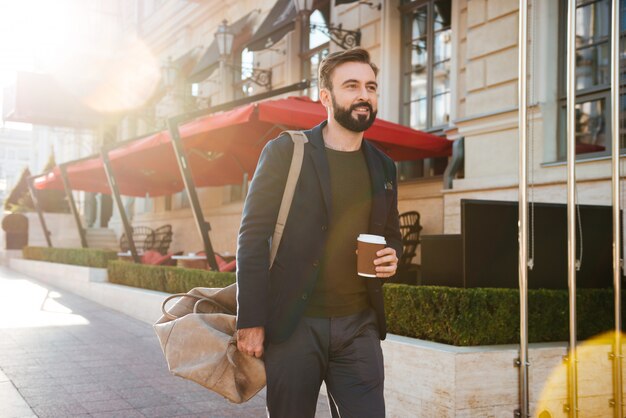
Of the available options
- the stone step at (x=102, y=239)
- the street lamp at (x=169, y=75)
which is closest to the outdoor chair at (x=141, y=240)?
the stone step at (x=102, y=239)

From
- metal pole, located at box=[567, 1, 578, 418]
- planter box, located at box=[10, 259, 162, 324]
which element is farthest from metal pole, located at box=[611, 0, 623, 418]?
planter box, located at box=[10, 259, 162, 324]

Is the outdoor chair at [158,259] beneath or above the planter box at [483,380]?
above

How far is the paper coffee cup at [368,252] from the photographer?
2.74 metres

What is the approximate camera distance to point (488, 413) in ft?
15.4

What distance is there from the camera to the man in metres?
2.76

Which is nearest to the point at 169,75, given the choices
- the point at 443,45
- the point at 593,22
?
the point at 443,45

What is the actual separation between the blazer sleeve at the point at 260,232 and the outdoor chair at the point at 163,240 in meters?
17.3

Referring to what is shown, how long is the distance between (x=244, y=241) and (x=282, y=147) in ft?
1.44

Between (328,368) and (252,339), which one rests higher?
(252,339)

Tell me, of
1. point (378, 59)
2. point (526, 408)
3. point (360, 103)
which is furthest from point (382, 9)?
point (360, 103)

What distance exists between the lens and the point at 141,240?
73.8 feet

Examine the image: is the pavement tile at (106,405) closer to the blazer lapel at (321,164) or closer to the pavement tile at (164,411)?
the pavement tile at (164,411)

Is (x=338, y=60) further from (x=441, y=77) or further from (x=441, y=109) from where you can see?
(x=441, y=77)

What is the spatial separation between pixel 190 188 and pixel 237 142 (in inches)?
51.1
